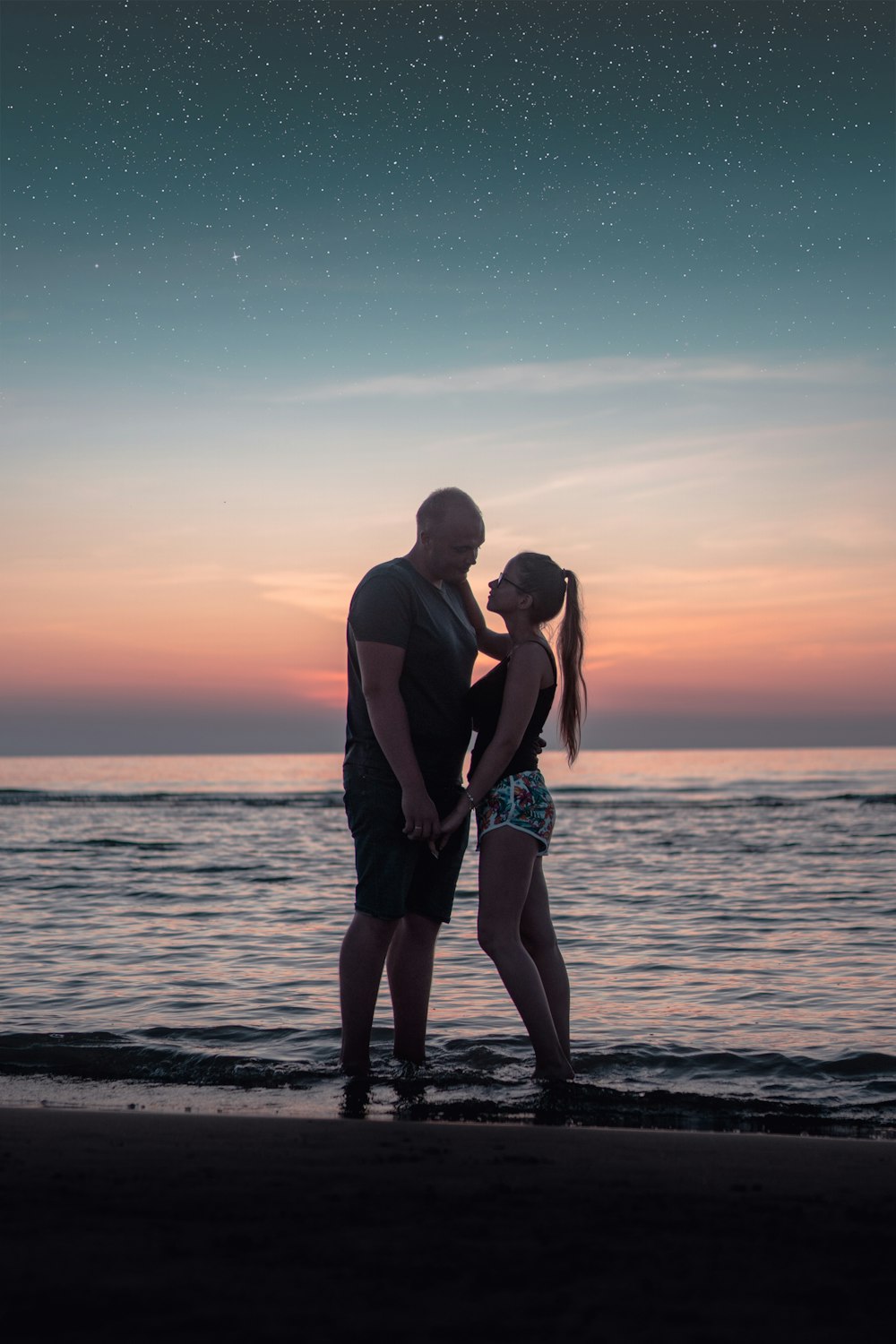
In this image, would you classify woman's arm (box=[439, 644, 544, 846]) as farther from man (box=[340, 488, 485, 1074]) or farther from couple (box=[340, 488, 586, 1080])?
man (box=[340, 488, 485, 1074])

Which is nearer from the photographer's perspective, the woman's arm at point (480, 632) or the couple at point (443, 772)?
the couple at point (443, 772)

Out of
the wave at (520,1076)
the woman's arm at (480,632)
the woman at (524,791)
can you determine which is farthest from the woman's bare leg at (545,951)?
the woman's arm at (480,632)

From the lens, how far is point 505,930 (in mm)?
Answer: 4102

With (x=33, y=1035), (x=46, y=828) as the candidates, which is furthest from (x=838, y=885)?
(x=46, y=828)

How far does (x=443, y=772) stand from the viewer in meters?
4.34

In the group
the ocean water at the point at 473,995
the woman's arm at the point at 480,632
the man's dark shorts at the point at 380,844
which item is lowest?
the ocean water at the point at 473,995

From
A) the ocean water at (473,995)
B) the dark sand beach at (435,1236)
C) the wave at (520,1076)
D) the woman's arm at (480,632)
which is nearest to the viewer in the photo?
the dark sand beach at (435,1236)

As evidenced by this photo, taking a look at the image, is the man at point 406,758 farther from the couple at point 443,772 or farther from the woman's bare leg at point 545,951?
the woman's bare leg at point 545,951

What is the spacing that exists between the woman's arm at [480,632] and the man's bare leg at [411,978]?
1.13 meters

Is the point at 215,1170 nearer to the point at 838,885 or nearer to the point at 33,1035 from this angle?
the point at 33,1035

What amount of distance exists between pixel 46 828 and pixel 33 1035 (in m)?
16.8

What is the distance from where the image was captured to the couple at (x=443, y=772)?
4.09 m

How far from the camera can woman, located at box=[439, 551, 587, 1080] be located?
410cm

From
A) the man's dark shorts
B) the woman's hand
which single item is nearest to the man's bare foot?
the man's dark shorts
